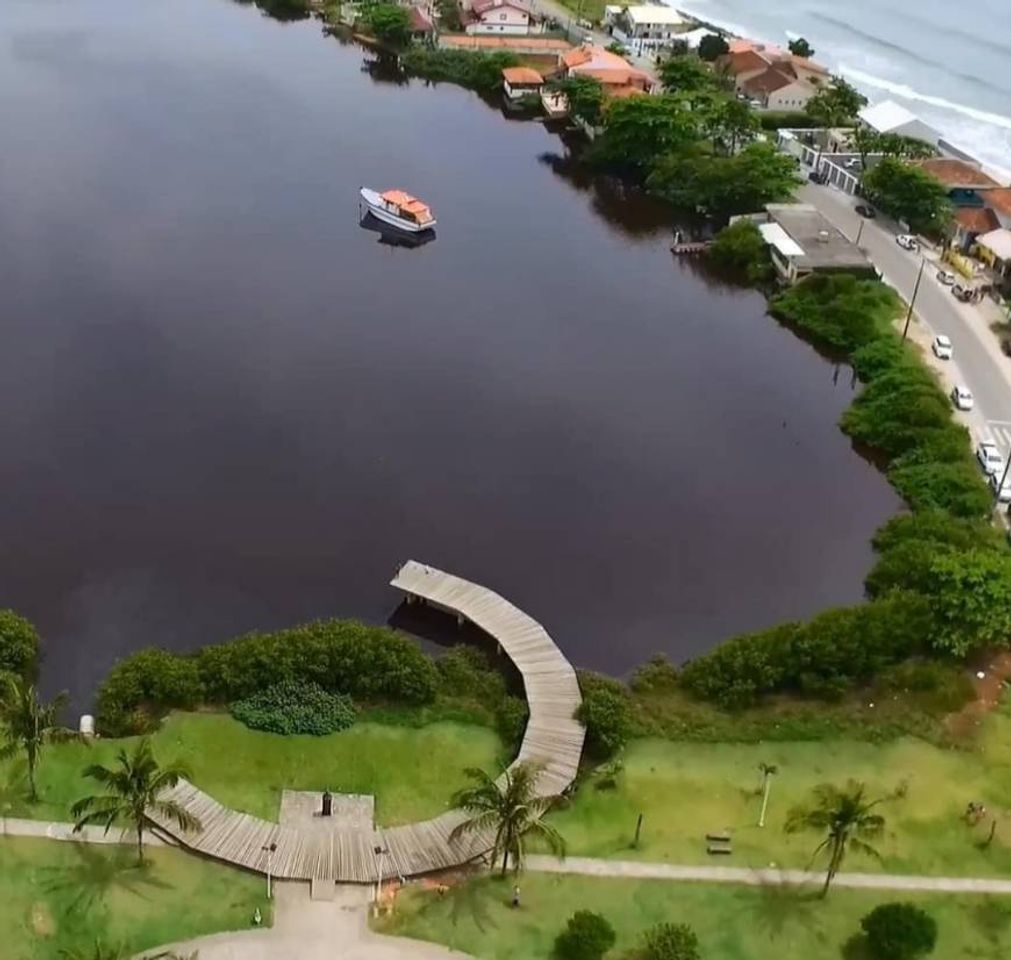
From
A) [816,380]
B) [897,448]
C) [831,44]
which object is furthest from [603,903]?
[831,44]

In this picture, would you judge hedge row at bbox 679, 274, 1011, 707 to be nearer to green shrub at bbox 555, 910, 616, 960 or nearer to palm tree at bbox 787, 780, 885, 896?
palm tree at bbox 787, 780, 885, 896

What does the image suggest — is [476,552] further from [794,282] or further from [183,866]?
[794,282]

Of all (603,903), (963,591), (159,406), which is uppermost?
(963,591)

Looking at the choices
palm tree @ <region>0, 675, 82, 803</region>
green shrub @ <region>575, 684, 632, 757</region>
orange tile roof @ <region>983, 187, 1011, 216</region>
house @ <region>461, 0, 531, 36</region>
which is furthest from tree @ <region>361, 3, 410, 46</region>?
green shrub @ <region>575, 684, 632, 757</region>

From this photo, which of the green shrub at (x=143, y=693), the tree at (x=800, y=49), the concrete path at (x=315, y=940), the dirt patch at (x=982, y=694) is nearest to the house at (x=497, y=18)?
the tree at (x=800, y=49)

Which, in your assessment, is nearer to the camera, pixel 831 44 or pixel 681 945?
pixel 681 945

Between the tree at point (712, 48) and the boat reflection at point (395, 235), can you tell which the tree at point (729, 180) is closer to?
the boat reflection at point (395, 235)
